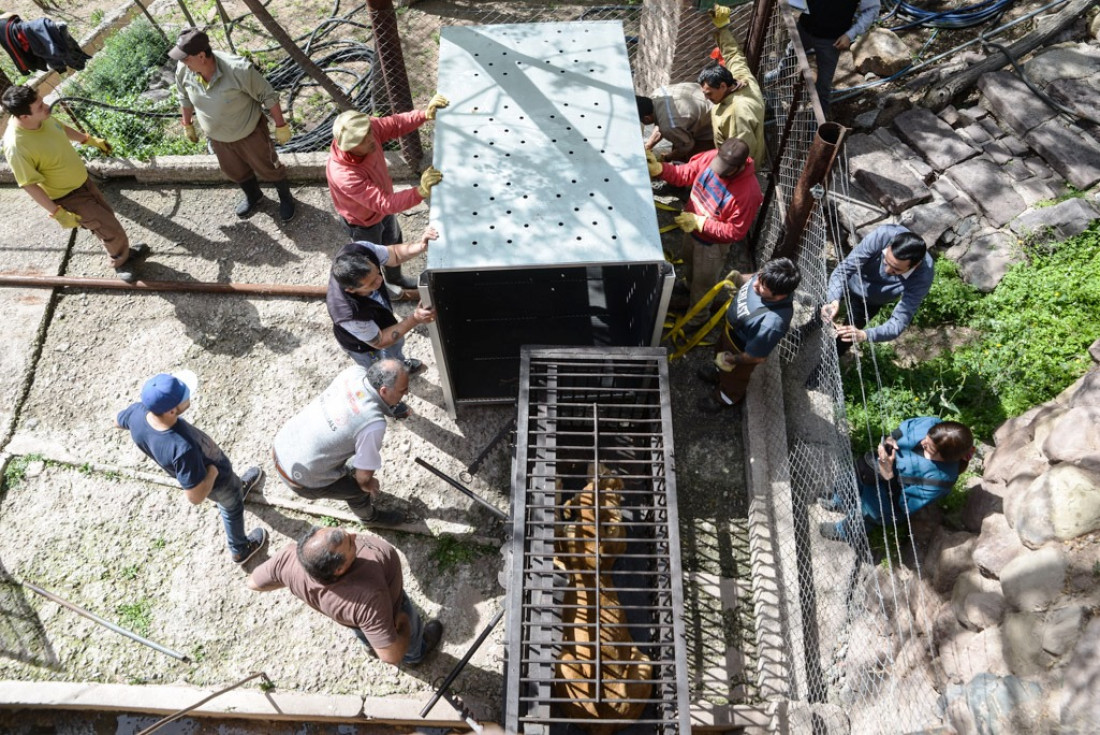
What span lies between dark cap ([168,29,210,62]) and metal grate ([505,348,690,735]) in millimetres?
3513

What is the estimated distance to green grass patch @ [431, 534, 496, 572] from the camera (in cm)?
466

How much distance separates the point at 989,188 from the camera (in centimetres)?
589

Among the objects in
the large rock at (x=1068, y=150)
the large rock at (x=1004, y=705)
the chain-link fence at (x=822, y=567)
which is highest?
the large rock at (x=1068, y=150)

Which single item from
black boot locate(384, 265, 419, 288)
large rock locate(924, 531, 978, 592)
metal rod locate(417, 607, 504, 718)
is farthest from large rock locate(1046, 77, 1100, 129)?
metal rod locate(417, 607, 504, 718)

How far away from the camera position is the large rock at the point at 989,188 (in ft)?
18.8

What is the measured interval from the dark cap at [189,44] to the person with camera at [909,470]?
5509 mm

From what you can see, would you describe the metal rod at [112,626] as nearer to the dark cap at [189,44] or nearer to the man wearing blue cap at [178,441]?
the man wearing blue cap at [178,441]

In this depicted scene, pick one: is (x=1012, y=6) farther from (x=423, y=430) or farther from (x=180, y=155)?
(x=180, y=155)

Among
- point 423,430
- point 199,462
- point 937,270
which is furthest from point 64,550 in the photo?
point 937,270

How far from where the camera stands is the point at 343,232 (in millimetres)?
6375

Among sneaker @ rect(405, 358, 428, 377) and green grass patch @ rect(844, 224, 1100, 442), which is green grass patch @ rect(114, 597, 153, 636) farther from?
green grass patch @ rect(844, 224, 1100, 442)

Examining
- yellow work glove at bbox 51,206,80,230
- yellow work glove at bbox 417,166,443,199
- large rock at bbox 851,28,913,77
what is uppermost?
yellow work glove at bbox 417,166,443,199

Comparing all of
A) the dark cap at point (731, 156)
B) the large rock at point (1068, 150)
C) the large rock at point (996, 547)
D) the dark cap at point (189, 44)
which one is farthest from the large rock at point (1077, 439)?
the dark cap at point (189, 44)

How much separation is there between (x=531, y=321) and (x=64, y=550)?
12.2ft
